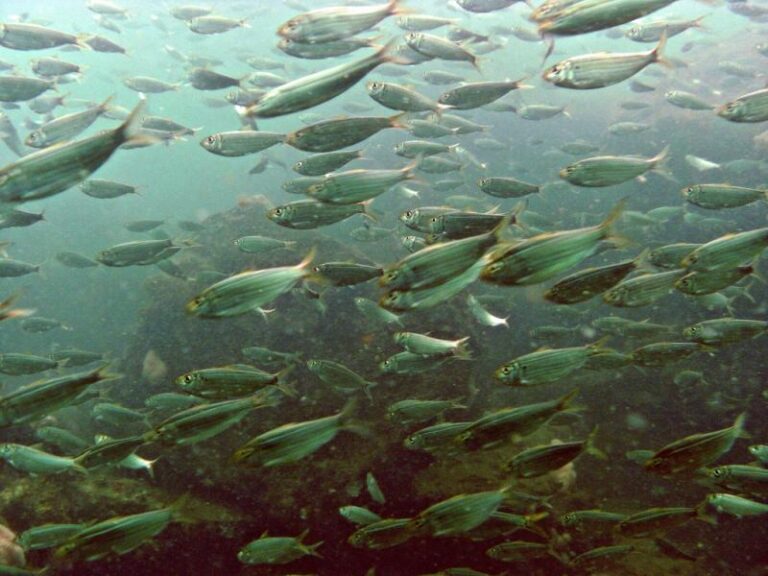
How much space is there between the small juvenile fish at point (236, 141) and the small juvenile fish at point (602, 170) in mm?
2798

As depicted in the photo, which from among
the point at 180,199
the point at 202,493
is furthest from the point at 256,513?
the point at 180,199

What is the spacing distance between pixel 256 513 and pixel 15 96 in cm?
588

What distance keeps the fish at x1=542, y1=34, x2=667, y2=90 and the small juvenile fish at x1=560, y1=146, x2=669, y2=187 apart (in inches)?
25.4

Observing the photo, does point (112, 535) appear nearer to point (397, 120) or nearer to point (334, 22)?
point (397, 120)

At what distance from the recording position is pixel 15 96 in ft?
19.5

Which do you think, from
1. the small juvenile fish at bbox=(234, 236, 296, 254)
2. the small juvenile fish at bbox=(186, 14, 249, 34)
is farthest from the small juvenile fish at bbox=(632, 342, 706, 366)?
the small juvenile fish at bbox=(186, 14, 249, 34)

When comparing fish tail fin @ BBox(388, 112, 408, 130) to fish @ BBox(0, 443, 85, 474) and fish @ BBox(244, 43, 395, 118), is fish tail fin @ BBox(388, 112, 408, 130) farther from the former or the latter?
fish @ BBox(0, 443, 85, 474)

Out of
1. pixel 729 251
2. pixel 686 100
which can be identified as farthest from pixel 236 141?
pixel 686 100

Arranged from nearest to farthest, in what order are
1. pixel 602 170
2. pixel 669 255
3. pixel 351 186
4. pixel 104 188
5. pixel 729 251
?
1. pixel 729 251
2. pixel 351 186
3. pixel 602 170
4. pixel 669 255
5. pixel 104 188

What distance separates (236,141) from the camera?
486cm

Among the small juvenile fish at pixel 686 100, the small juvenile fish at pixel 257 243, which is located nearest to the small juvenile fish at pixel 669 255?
the small juvenile fish at pixel 257 243

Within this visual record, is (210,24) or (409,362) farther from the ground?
(210,24)

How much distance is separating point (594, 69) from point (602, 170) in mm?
847

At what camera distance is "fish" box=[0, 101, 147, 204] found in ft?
8.75
